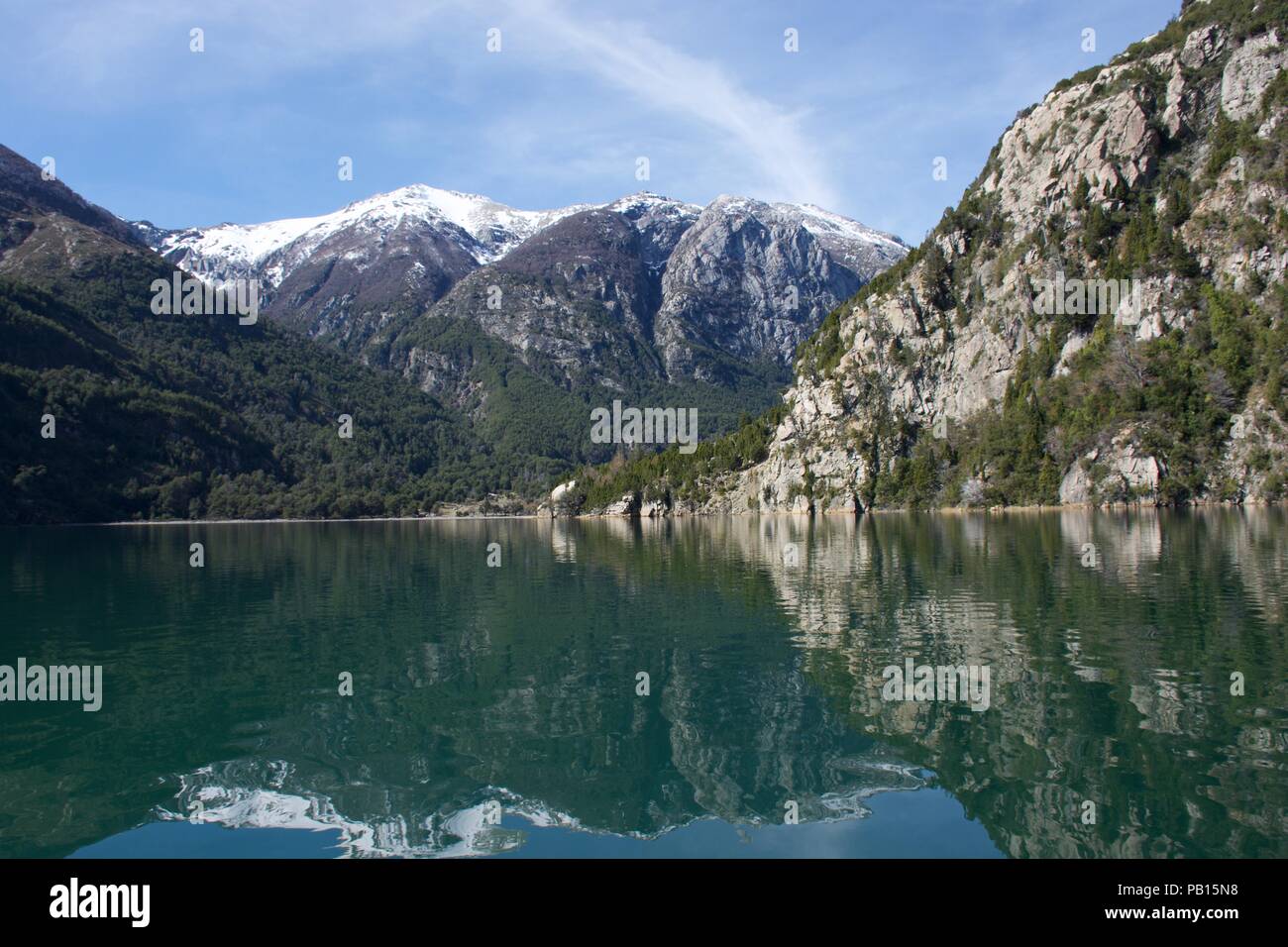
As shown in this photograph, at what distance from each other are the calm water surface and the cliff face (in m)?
97.9

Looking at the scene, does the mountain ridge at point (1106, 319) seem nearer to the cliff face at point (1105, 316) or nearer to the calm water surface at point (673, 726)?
the cliff face at point (1105, 316)

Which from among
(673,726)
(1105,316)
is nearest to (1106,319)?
(1105,316)

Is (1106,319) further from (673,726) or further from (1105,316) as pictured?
(673,726)

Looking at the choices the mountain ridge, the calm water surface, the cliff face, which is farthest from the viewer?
the cliff face

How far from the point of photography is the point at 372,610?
46.4m

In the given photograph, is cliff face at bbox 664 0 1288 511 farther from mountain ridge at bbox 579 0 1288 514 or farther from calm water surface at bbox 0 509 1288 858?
calm water surface at bbox 0 509 1288 858

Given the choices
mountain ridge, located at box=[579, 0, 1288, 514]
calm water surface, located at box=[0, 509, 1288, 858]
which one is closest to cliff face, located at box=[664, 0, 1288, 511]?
mountain ridge, located at box=[579, 0, 1288, 514]

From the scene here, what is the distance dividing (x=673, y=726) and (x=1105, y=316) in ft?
531

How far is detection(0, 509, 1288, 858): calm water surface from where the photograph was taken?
16906 millimetres

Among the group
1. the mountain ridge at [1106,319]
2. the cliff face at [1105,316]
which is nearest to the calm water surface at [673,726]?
the mountain ridge at [1106,319]

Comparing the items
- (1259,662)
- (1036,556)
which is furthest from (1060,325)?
(1259,662)

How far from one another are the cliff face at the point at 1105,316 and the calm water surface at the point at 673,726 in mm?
Answer: 97949

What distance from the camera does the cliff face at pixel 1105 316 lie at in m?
132

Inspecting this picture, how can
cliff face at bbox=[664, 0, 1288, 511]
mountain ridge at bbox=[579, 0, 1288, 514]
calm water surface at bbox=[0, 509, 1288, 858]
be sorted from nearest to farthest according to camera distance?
calm water surface at bbox=[0, 509, 1288, 858] → mountain ridge at bbox=[579, 0, 1288, 514] → cliff face at bbox=[664, 0, 1288, 511]
